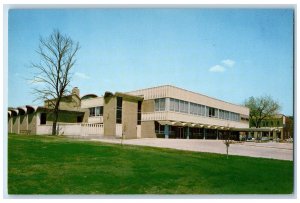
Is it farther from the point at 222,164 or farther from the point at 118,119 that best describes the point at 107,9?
the point at 118,119

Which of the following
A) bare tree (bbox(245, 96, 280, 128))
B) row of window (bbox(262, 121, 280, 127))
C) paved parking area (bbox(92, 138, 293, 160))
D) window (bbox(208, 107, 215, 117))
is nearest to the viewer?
paved parking area (bbox(92, 138, 293, 160))

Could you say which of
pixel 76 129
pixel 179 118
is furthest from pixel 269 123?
pixel 76 129

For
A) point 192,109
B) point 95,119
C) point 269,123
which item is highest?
point 192,109

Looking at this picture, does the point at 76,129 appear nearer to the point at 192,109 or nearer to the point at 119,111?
→ the point at 119,111

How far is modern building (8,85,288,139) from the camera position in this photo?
3136cm

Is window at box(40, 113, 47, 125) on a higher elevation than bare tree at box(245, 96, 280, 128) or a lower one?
lower

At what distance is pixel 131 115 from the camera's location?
3247cm

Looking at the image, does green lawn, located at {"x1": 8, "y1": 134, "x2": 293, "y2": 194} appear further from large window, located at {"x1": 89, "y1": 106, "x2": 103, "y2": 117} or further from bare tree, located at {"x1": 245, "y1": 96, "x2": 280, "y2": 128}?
bare tree, located at {"x1": 245, "y1": 96, "x2": 280, "y2": 128}

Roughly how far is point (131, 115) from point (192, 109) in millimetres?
7538

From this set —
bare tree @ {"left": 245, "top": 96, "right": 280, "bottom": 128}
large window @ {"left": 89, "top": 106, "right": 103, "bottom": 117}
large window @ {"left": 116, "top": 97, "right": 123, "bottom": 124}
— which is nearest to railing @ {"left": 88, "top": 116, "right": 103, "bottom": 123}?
large window @ {"left": 89, "top": 106, "right": 103, "bottom": 117}

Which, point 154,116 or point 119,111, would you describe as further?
point 154,116

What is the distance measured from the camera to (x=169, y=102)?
3281 centimetres

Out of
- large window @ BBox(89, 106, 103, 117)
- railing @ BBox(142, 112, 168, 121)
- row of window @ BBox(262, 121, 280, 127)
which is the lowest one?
row of window @ BBox(262, 121, 280, 127)
